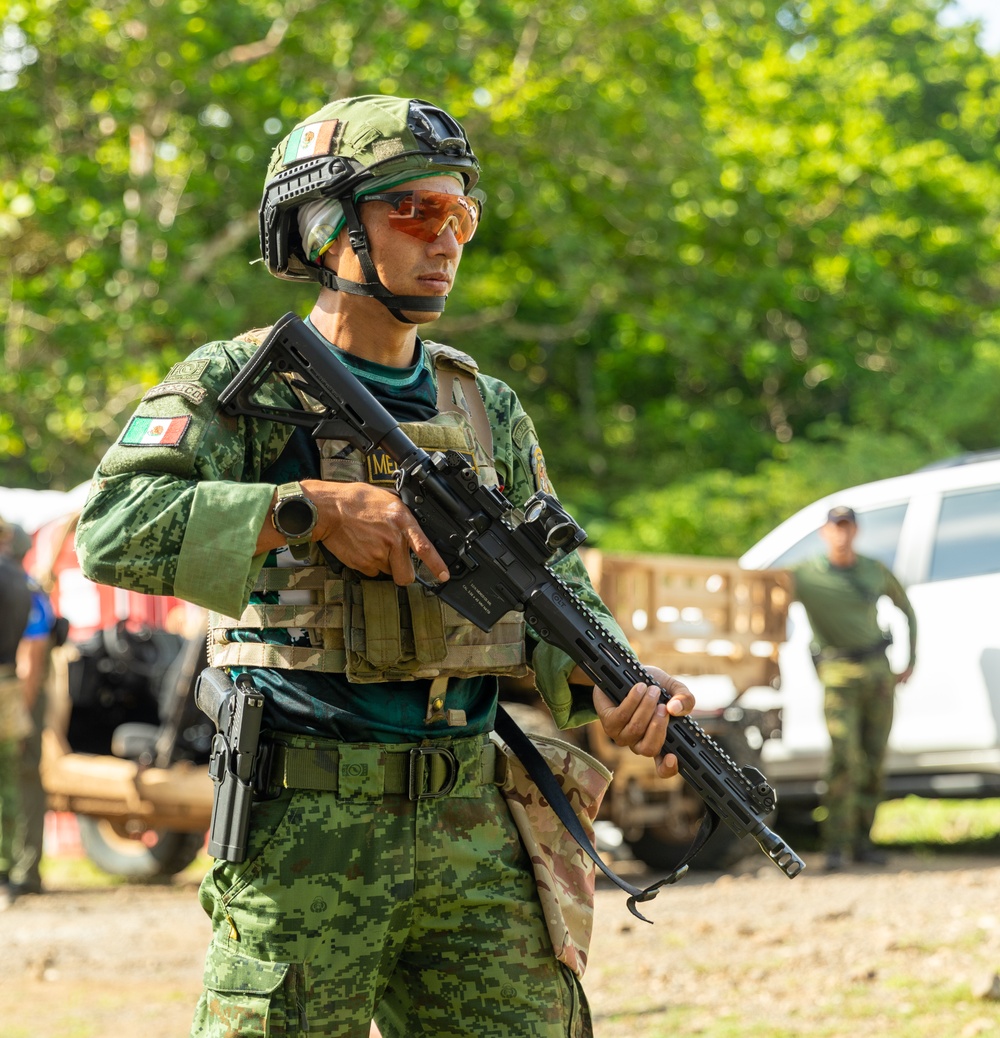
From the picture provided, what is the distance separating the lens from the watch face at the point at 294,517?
2305mm

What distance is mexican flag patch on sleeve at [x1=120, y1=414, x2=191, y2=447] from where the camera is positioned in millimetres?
2387

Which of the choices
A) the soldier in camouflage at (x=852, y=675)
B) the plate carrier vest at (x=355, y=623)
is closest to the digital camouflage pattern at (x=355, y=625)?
the plate carrier vest at (x=355, y=623)

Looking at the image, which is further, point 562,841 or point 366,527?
point 562,841

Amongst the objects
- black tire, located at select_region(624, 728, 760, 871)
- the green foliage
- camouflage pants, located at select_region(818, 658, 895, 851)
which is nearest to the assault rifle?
black tire, located at select_region(624, 728, 760, 871)

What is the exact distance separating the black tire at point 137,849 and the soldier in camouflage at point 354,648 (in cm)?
635

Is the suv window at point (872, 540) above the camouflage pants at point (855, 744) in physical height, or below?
above

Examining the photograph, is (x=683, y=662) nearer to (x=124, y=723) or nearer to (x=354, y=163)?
(x=124, y=723)

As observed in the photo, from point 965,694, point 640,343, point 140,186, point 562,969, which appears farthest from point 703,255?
point 562,969

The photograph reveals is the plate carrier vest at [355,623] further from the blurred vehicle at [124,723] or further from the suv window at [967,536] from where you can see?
the suv window at [967,536]

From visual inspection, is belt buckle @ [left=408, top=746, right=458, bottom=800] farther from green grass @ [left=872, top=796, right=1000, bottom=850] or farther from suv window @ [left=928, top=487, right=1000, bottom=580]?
green grass @ [left=872, top=796, right=1000, bottom=850]

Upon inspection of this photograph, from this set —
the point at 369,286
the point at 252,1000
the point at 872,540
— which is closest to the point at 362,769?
the point at 252,1000

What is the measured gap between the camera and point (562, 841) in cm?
269

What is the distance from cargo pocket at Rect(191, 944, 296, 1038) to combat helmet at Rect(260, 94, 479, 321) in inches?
41.1

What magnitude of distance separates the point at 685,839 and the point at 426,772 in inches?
247
